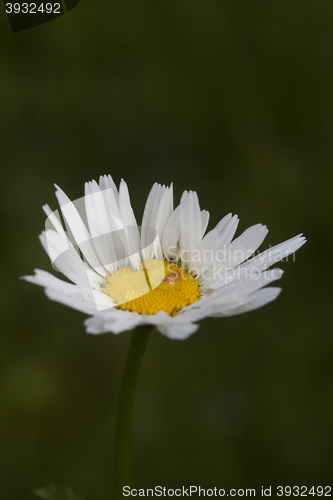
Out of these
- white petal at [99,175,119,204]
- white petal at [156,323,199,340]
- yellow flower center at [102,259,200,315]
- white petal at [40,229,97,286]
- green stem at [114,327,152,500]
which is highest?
white petal at [99,175,119,204]

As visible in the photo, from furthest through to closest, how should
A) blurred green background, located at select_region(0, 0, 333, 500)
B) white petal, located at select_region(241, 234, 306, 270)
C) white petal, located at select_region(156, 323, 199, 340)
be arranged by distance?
blurred green background, located at select_region(0, 0, 333, 500) < white petal, located at select_region(241, 234, 306, 270) < white petal, located at select_region(156, 323, 199, 340)

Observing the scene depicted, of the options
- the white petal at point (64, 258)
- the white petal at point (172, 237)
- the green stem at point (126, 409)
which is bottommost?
the green stem at point (126, 409)

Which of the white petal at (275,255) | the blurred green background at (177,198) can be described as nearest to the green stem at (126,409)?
the white petal at (275,255)

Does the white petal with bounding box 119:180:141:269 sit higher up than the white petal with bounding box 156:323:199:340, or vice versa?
the white petal with bounding box 119:180:141:269

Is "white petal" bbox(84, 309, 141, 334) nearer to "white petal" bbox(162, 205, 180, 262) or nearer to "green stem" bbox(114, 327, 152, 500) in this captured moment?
"green stem" bbox(114, 327, 152, 500)

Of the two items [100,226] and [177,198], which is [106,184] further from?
[177,198]

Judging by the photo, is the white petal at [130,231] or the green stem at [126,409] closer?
the green stem at [126,409]

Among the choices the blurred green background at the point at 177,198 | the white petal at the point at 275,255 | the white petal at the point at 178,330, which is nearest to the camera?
the white petal at the point at 178,330

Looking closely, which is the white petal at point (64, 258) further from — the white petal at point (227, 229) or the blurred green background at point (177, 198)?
the blurred green background at point (177, 198)

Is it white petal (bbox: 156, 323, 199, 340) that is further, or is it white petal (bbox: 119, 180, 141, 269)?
white petal (bbox: 119, 180, 141, 269)

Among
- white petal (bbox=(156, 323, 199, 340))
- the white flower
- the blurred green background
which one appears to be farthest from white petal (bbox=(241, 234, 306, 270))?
the blurred green background
